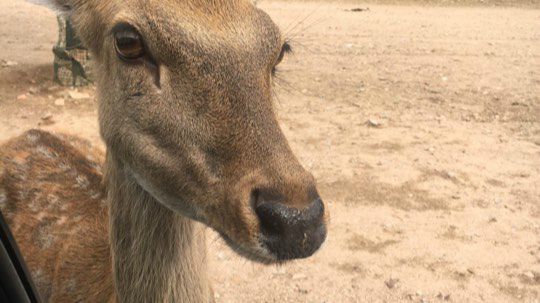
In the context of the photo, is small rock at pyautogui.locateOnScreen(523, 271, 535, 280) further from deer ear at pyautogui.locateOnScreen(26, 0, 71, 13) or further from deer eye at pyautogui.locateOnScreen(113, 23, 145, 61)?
deer ear at pyautogui.locateOnScreen(26, 0, 71, 13)

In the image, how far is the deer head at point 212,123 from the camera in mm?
1974

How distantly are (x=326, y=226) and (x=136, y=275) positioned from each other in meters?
1.06

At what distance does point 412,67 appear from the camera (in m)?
9.63

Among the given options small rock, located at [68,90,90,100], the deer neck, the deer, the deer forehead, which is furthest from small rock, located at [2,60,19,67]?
the deer forehead

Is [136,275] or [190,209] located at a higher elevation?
[190,209]

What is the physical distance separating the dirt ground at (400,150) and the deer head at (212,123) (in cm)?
183

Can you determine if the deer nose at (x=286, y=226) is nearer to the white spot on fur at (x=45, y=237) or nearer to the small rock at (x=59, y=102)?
the white spot on fur at (x=45, y=237)

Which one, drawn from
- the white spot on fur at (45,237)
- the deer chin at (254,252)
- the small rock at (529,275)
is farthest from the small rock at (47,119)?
the deer chin at (254,252)

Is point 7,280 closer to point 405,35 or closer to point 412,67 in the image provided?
point 412,67

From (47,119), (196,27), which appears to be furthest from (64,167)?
(47,119)

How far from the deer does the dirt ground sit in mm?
1485

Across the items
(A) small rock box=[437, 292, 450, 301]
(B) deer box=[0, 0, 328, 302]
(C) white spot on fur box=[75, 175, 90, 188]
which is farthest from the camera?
(A) small rock box=[437, 292, 450, 301]

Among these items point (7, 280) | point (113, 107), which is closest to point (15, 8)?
point (113, 107)

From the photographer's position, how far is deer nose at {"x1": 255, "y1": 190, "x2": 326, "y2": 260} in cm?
190
